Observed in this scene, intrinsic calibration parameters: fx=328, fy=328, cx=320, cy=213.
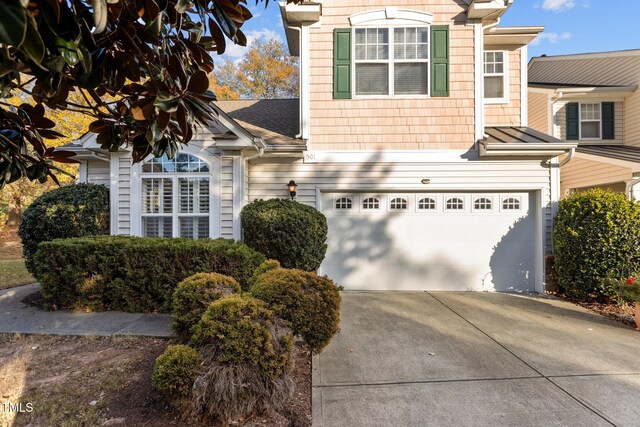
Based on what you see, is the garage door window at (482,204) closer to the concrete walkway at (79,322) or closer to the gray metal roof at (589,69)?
the concrete walkway at (79,322)

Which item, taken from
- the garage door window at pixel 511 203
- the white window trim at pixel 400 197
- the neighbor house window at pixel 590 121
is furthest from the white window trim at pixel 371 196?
the neighbor house window at pixel 590 121

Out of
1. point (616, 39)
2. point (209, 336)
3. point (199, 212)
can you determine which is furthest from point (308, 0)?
point (616, 39)

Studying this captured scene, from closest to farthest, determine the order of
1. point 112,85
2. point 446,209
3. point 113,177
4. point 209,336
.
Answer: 1. point 112,85
2. point 209,336
3. point 113,177
4. point 446,209

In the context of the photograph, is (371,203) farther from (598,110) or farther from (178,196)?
(598,110)

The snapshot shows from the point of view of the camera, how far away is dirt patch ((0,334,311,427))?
2551mm

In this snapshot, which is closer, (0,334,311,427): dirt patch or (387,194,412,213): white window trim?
(0,334,311,427): dirt patch

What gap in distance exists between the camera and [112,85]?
67.4 inches

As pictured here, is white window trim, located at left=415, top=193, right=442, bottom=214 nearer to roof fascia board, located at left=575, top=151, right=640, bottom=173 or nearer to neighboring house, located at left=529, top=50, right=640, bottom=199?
roof fascia board, located at left=575, top=151, right=640, bottom=173

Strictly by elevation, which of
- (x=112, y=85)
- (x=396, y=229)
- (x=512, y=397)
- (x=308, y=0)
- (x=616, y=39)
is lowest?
(x=512, y=397)

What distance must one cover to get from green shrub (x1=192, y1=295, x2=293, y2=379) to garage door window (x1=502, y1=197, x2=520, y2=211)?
5.85 m

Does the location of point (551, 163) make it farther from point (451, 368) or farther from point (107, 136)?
point (107, 136)

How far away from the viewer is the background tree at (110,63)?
119 centimetres

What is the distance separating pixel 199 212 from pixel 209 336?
413 cm

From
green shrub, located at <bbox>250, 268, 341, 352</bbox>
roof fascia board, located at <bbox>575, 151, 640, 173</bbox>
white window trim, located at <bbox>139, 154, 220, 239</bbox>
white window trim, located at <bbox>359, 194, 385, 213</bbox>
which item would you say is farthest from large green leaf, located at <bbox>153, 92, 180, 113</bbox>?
roof fascia board, located at <bbox>575, 151, 640, 173</bbox>
